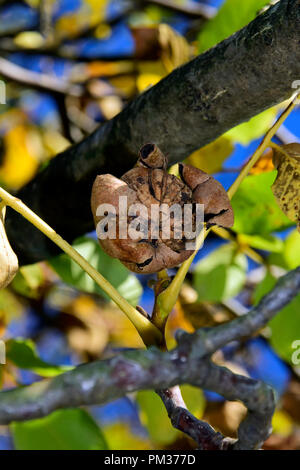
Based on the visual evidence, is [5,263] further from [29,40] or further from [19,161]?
[29,40]

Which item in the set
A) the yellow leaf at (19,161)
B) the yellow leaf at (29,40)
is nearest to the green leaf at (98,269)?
the yellow leaf at (19,161)

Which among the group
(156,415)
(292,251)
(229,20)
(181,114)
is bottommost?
(156,415)

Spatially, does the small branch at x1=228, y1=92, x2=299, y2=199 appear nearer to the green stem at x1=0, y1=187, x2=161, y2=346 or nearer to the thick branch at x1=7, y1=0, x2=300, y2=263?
the thick branch at x1=7, y1=0, x2=300, y2=263

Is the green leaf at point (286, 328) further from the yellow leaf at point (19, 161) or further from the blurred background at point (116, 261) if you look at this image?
the yellow leaf at point (19, 161)

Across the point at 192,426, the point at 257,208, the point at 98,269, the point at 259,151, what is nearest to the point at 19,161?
the point at 98,269

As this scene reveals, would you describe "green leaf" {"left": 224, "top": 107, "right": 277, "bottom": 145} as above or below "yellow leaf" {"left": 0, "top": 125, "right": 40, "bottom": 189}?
below

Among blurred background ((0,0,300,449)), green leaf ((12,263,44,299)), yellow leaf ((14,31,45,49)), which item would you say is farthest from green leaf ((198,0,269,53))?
yellow leaf ((14,31,45,49))
